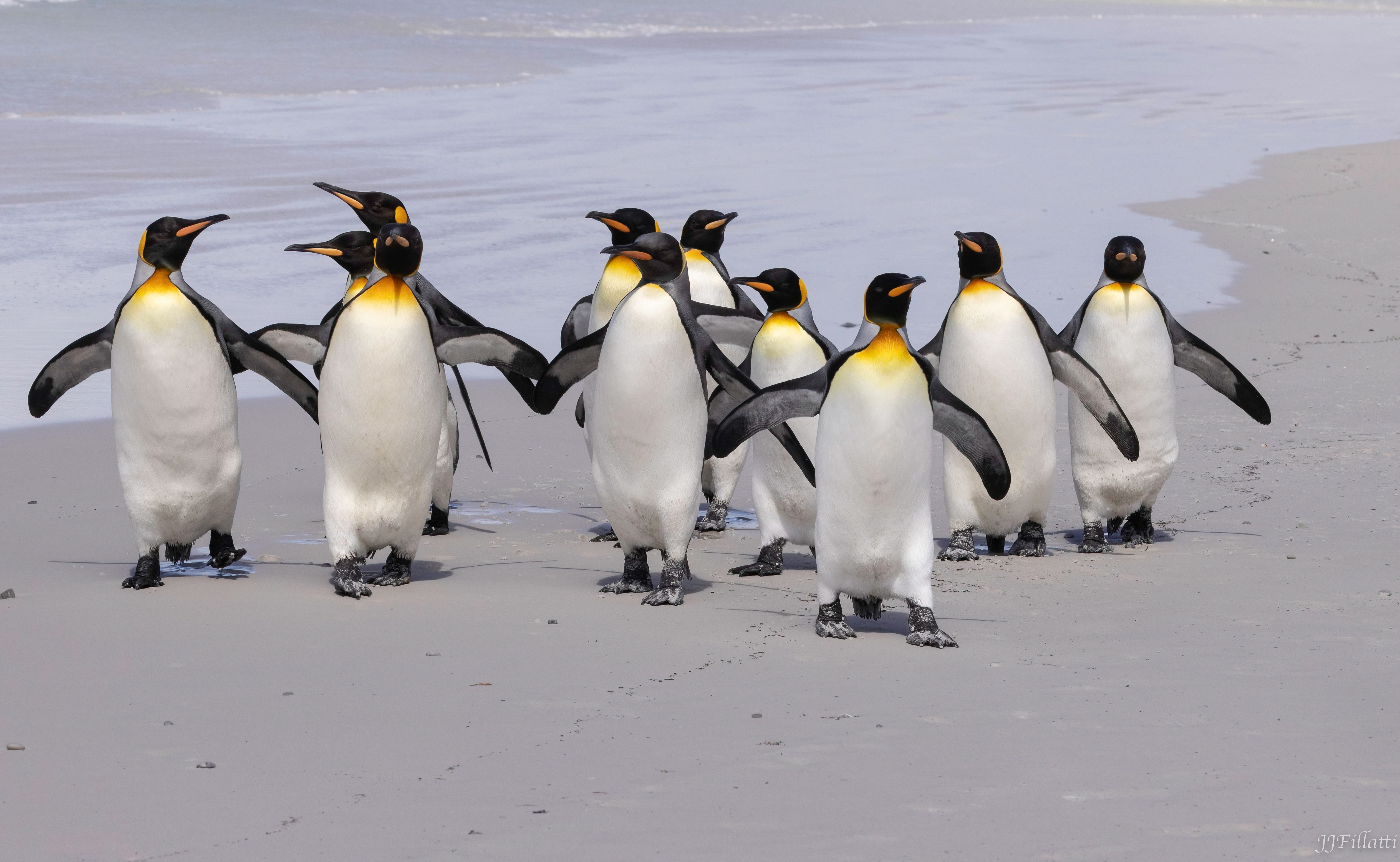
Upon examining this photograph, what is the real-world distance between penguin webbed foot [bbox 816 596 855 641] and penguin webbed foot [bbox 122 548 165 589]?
227 cm

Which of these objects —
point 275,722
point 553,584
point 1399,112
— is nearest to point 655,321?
point 553,584

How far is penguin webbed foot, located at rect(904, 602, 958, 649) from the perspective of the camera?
197 inches

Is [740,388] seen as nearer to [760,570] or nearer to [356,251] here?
[760,570]

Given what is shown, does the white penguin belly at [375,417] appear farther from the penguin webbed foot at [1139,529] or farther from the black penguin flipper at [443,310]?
the penguin webbed foot at [1139,529]

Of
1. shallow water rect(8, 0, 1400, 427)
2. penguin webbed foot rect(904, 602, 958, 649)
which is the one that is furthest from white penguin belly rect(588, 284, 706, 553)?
shallow water rect(8, 0, 1400, 427)

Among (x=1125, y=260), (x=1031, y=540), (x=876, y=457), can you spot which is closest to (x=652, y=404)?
(x=876, y=457)

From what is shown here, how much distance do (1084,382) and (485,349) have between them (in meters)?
2.26

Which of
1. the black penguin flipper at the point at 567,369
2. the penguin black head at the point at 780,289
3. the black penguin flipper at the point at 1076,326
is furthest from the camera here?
the black penguin flipper at the point at 1076,326

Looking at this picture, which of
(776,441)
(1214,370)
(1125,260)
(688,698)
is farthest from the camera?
(1214,370)

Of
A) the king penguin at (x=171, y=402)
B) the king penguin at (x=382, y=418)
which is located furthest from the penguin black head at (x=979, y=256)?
the king penguin at (x=171, y=402)

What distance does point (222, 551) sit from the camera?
6086 millimetres

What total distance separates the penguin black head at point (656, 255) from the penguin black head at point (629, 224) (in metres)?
0.49

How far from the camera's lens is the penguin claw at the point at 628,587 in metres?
5.82

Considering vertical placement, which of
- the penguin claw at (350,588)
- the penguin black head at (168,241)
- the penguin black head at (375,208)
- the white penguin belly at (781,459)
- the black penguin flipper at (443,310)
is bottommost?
the penguin claw at (350,588)
